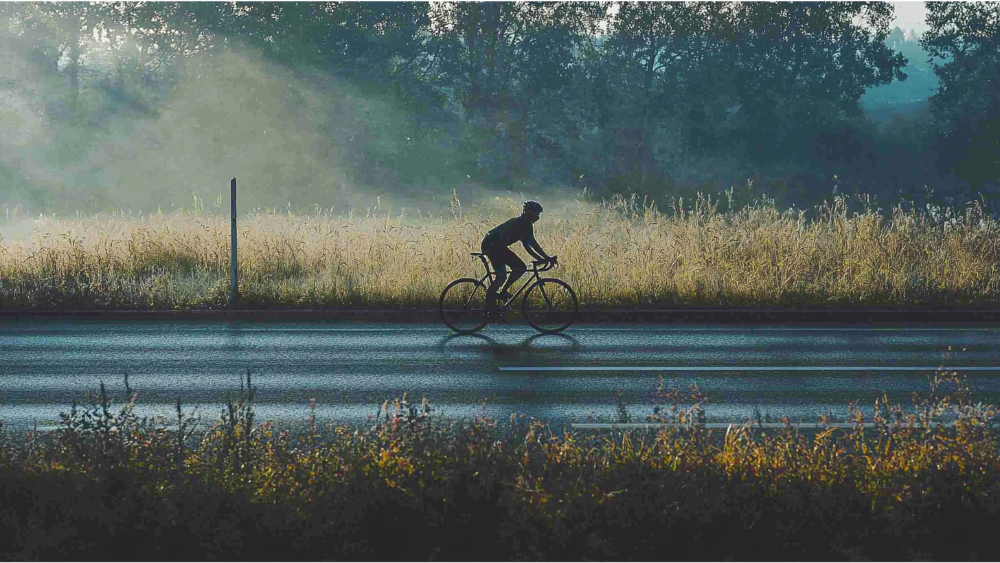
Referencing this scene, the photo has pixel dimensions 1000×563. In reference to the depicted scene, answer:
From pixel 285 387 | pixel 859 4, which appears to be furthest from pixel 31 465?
pixel 859 4

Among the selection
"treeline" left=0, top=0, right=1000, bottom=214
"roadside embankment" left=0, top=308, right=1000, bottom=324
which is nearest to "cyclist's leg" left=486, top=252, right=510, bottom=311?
"roadside embankment" left=0, top=308, right=1000, bottom=324

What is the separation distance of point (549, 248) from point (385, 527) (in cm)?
1394

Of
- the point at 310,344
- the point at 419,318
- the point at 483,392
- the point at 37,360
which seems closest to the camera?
the point at 483,392

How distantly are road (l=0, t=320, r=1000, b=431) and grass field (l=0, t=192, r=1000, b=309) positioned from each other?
1406 mm

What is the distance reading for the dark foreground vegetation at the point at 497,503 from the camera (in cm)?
489

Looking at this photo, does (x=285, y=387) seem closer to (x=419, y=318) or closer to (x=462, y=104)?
(x=419, y=318)

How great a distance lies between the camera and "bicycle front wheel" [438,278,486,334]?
13.3 metres

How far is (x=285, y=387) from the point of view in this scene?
969 centimetres

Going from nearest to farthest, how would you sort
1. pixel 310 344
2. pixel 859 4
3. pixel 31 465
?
1. pixel 31 465
2. pixel 310 344
3. pixel 859 4

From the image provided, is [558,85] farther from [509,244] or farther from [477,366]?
[477,366]

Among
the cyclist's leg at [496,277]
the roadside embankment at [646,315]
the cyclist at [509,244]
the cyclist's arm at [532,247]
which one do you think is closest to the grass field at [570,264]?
the roadside embankment at [646,315]

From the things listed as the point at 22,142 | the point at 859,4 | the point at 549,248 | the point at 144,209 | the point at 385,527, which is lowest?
the point at 385,527

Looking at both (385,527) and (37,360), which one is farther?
(37,360)

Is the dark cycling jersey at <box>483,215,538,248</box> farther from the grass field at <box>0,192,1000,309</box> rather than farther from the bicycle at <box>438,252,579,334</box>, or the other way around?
the grass field at <box>0,192,1000,309</box>
